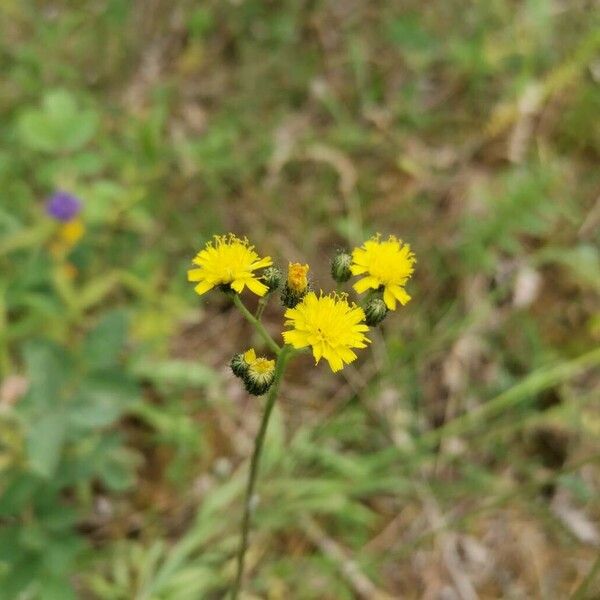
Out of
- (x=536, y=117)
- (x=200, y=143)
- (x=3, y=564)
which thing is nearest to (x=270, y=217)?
(x=200, y=143)

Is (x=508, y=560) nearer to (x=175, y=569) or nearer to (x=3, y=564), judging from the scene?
(x=175, y=569)

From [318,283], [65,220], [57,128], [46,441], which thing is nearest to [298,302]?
[46,441]

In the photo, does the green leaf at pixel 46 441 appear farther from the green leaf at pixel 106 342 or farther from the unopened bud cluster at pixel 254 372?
the unopened bud cluster at pixel 254 372

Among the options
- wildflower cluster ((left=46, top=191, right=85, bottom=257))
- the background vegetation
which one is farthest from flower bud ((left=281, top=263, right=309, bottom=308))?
wildflower cluster ((left=46, top=191, right=85, bottom=257))

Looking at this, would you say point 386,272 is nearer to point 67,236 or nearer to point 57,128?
point 67,236

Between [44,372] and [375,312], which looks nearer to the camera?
[375,312]

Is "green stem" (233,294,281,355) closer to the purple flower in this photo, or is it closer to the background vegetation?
the background vegetation

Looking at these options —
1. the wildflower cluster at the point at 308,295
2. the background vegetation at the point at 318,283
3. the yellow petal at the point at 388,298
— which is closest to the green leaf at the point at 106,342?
the background vegetation at the point at 318,283
